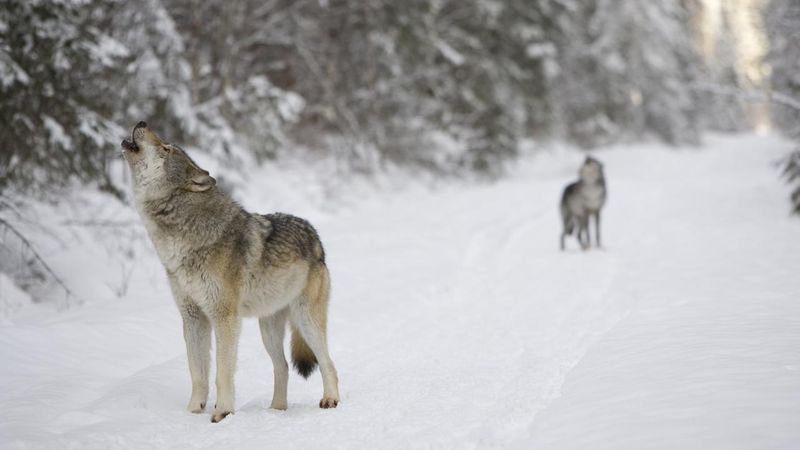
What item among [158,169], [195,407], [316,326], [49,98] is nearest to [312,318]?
[316,326]

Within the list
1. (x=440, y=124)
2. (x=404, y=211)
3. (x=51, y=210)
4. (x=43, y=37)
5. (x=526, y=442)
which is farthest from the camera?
(x=440, y=124)

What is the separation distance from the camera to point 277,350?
5.03 metres

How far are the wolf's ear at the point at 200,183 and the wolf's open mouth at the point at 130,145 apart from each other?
17.4 inches

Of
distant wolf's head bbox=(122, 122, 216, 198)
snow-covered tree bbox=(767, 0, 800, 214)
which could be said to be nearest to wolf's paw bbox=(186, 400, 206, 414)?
distant wolf's head bbox=(122, 122, 216, 198)

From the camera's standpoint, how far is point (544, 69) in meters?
26.4

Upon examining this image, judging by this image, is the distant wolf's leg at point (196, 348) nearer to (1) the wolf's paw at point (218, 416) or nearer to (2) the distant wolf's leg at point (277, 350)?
(1) the wolf's paw at point (218, 416)

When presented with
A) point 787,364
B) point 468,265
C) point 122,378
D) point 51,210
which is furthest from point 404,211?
point 787,364

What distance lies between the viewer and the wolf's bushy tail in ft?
16.3

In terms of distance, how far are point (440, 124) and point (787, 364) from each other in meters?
19.3

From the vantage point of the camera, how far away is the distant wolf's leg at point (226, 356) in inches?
180

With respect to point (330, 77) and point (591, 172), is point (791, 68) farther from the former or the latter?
point (330, 77)

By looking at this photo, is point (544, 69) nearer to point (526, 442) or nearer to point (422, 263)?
point (422, 263)

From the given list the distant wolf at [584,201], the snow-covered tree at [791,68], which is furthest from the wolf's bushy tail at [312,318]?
the snow-covered tree at [791,68]

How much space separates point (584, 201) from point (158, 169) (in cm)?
993
